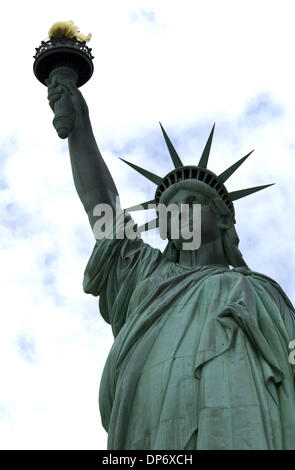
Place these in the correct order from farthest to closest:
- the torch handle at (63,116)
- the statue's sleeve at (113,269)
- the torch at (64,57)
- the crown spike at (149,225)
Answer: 1. the torch at (64,57)
2. the torch handle at (63,116)
3. the crown spike at (149,225)
4. the statue's sleeve at (113,269)

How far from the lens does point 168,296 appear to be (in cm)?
1360

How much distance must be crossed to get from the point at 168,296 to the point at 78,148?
8.92ft

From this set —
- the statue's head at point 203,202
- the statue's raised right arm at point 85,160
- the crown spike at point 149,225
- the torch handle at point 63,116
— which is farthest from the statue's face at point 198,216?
the torch handle at point 63,116

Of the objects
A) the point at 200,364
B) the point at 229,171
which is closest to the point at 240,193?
the point at 229,171

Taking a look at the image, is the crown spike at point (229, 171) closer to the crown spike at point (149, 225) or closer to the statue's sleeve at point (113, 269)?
the crown spike at point (149, 225)

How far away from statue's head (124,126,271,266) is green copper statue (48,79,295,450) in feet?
0.05

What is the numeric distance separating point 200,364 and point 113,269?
255 centimetres

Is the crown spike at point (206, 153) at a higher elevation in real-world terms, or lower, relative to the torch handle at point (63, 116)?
lower

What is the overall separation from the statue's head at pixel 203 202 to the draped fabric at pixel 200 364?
517 mm

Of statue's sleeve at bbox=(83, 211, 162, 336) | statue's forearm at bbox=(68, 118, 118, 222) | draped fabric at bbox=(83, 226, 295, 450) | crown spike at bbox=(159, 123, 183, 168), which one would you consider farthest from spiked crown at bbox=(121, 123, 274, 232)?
draped fabric at bbox=(83, 226, 295, 450)

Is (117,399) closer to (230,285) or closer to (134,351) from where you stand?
(134,351)

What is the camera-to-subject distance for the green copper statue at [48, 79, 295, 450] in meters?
12.1

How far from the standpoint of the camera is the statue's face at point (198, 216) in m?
14.6

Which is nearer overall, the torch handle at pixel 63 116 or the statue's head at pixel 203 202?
the statue's head at pixel 203 202
